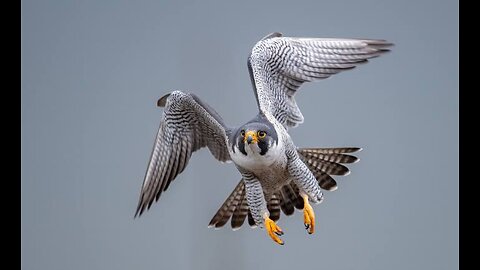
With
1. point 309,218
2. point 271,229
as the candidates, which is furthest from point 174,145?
point 309,218

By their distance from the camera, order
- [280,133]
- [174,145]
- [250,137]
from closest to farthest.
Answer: [250,137]
[280,133]
[174,145]

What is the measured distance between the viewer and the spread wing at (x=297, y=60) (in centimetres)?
498

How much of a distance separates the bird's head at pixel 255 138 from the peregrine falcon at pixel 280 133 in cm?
25

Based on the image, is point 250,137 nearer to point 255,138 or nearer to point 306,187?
point 255,138

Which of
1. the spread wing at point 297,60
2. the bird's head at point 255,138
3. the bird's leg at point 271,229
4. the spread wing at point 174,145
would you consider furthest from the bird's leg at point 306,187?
the spread wing at point 174,145

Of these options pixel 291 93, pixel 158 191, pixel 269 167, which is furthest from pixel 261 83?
pixel 158 191

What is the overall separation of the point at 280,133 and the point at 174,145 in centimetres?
96

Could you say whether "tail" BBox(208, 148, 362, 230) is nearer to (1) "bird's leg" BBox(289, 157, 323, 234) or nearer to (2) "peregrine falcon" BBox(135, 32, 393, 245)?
(2) "peregrine falcon" BBox(135, 32, 393, 245)

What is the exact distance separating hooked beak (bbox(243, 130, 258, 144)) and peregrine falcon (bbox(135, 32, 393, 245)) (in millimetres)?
376

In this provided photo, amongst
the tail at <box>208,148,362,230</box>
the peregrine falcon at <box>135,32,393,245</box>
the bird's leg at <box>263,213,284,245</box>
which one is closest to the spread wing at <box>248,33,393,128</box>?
the peregrine falcon at <box>135,32,393,245</box>

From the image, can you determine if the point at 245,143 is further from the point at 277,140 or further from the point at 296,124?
the point at 296,124

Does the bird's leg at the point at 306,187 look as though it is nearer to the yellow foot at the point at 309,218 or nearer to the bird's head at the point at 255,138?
the yellow foot at the point at 309,218

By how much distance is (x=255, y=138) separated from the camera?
4.13 metres

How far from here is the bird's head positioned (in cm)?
414
